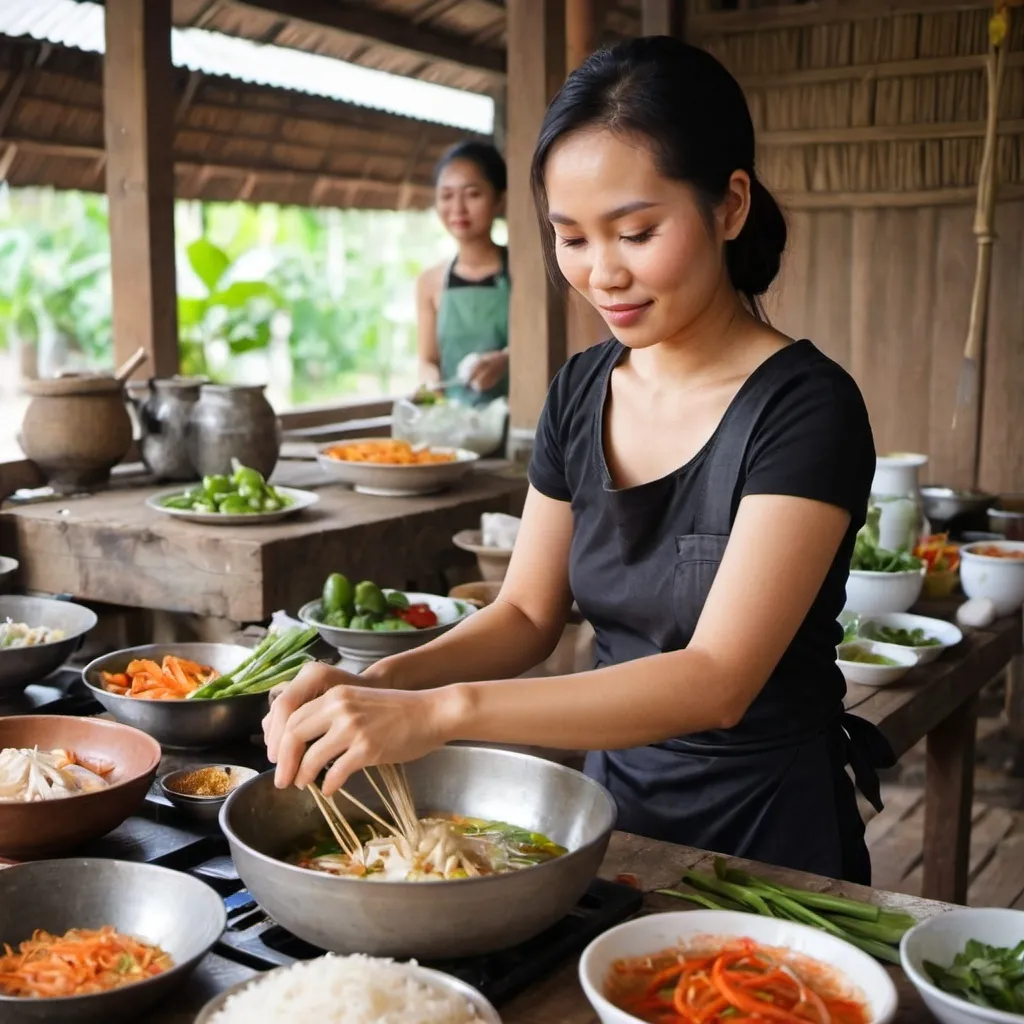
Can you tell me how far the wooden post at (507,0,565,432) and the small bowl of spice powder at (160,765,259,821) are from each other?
3252 mm

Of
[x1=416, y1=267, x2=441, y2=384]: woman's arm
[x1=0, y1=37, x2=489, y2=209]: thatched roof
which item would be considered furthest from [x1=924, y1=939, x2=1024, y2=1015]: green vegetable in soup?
[x1=0, y1=37, x2=489, y2=209]: thatched roof

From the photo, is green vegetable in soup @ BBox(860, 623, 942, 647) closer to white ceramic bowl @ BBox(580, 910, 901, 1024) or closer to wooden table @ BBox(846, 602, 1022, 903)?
wooden table @ BBox(846, 602, 1022, 903)

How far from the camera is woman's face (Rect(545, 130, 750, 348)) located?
172 centimetres

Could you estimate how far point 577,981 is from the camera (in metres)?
1.40

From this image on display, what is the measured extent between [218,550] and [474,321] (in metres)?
2.37

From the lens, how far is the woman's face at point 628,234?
5.63ft

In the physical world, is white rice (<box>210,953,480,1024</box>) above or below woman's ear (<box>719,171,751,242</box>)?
below

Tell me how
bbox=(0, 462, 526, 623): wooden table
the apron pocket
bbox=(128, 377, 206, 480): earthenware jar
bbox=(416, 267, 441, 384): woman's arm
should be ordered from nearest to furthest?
the apron pocket → bbox=(0, 462, 526, 623): wooden table → bbox=(128, 377, 206, 480): earthenware jar → bbox=(416, 267, 441, 384): woman's arm

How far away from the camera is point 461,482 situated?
477 cm

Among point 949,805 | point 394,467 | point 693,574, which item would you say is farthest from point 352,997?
point 394,467

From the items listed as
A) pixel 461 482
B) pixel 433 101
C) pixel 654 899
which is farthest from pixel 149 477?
pixel 433 101

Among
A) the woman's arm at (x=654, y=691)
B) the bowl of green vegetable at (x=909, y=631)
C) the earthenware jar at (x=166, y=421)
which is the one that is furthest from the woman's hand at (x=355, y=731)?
the earthenware jar at (x=166, y=421)

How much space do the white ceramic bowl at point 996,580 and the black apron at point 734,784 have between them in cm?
152

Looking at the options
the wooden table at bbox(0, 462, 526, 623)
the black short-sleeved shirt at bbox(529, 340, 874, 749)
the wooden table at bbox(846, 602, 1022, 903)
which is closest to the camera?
the black short-sleeved shirt at bbox(529, 340, 874, 749)
